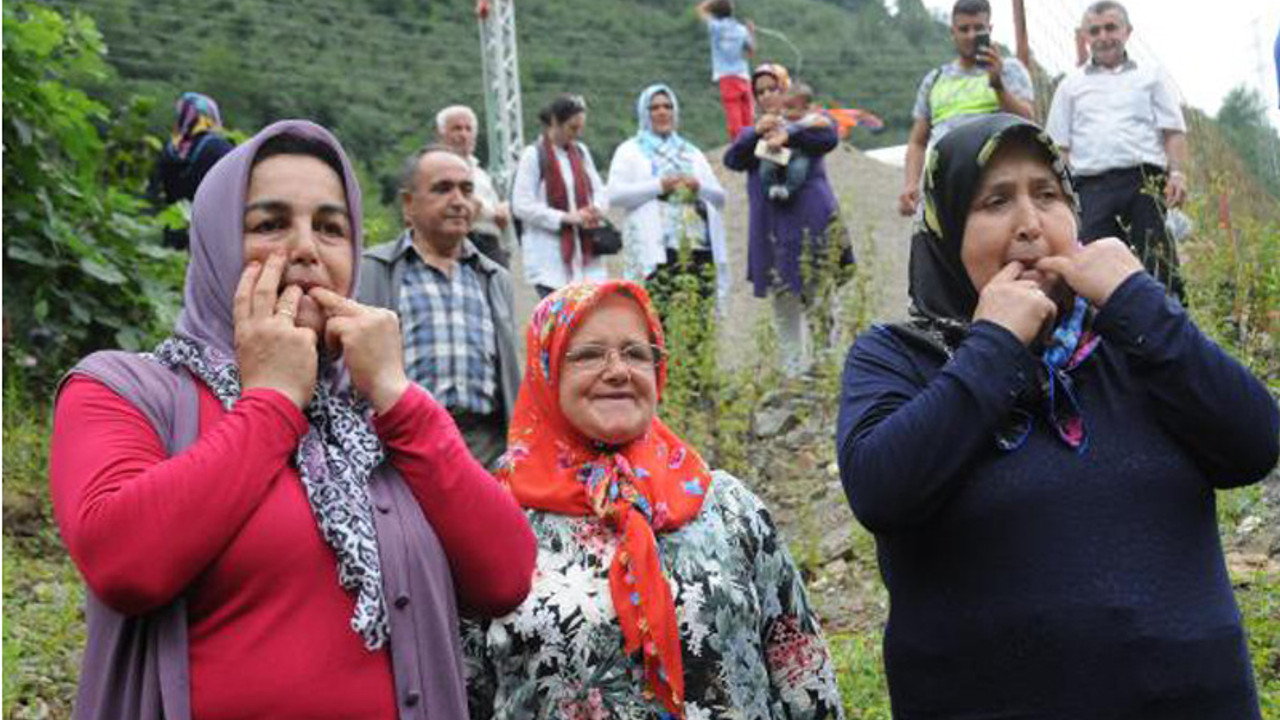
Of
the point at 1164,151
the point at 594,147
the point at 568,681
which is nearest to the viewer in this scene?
the point at 568,681

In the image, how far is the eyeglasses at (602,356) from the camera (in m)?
3.60

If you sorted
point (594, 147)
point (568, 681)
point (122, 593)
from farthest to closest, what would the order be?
point (594, 147)
point (568, 681)
point (122, 593)

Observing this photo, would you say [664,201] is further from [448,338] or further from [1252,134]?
[448,338]

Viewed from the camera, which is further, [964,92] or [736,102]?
[736,102]

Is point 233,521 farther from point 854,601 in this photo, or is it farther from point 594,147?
point 594,147

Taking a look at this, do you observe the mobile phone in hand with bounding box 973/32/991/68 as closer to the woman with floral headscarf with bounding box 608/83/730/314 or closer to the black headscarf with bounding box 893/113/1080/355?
the woman with floral headscarf with bounding box 608/83/730/314

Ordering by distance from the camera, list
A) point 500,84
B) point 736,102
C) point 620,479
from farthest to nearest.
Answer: point 500,84 → point 736,102 → point 620,479

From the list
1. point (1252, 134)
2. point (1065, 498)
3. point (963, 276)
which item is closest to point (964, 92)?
point (1252, 134)

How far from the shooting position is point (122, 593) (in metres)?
2.48

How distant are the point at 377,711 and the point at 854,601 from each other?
3762 mm

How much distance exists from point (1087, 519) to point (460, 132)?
671 cm

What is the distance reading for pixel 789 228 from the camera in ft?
30.2

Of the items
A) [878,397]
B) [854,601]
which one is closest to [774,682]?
[878,397]

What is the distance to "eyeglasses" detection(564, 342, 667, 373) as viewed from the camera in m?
3.60
